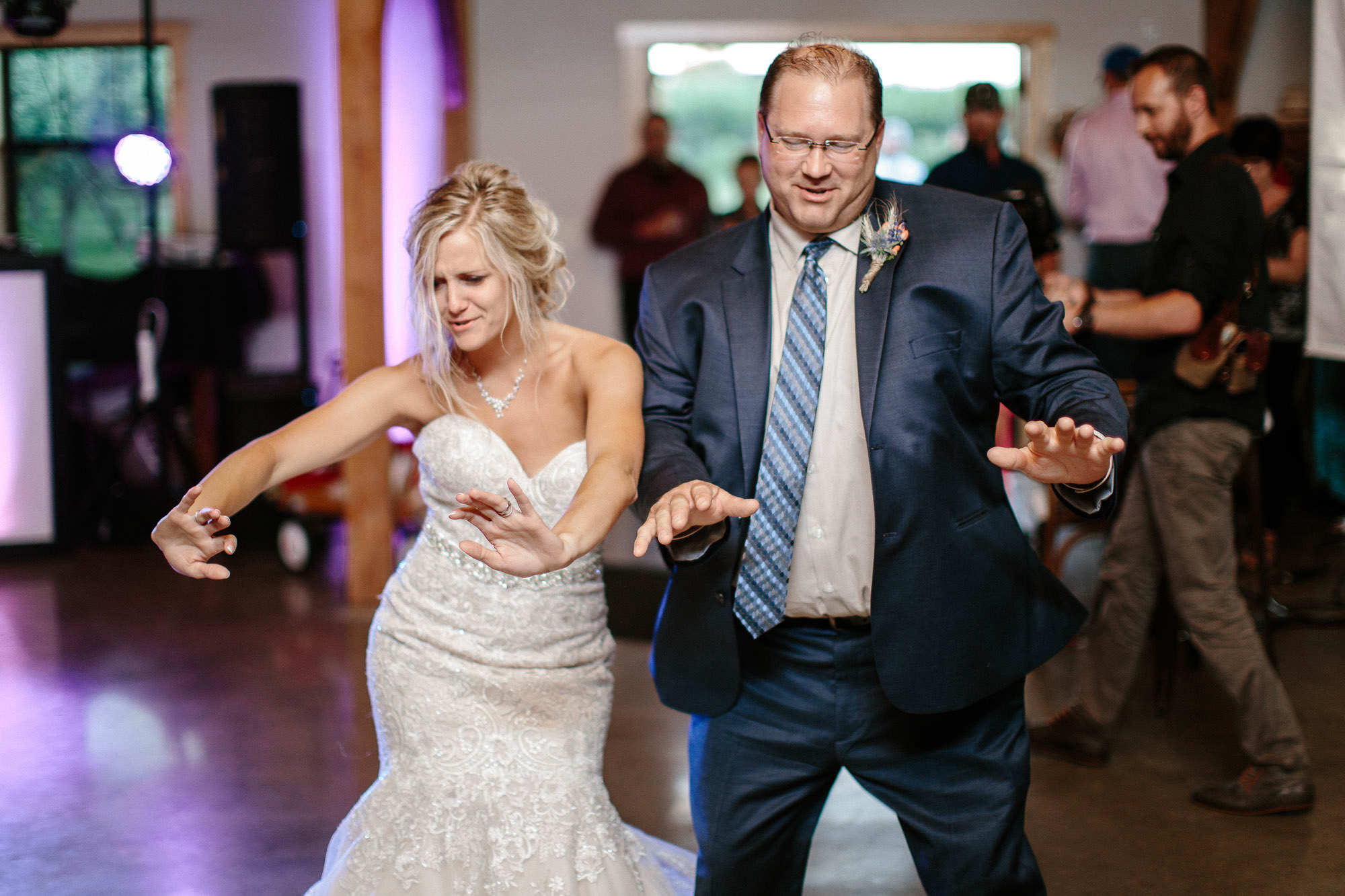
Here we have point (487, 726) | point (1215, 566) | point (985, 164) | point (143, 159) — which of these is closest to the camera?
point (487, 726)

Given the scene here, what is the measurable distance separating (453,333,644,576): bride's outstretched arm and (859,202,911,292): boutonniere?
459 millimetres

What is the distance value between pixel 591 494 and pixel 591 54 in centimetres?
669

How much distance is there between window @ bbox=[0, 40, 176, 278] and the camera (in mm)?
7992

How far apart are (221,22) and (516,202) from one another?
6918mm

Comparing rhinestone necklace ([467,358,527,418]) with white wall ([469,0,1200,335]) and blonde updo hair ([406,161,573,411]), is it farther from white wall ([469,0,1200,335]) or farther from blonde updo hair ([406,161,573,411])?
white wall ([469,0,1200,335])

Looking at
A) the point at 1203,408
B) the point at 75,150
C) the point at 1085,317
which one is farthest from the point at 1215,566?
the point at 75,150

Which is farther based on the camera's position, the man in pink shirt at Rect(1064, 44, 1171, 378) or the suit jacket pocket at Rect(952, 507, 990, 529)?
the man in pink shirt at Rect(1064, 44, 1171, 378)

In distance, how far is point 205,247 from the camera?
7.27m

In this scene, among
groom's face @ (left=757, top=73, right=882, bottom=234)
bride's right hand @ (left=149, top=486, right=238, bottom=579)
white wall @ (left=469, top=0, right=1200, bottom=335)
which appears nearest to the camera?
groom's face @ (left=757, top=73, right=882, bottom=234)

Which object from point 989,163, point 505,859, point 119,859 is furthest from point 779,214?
point 989,163

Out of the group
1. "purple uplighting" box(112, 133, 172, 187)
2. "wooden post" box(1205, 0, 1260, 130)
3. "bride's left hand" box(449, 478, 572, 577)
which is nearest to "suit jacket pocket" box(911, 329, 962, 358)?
"bride's left hand" box(449, 478, 572, 577)

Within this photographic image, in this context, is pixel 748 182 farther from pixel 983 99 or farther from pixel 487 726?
pixel 487 726

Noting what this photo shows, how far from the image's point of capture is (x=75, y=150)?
800 centimetres

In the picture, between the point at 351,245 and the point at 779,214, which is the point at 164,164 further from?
the point at 779,214
